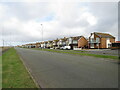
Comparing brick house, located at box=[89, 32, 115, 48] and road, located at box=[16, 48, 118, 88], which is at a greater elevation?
brick house, located at box=[89, 32, 115, 48]

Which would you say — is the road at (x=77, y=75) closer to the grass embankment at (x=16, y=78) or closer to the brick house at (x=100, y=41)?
the grass embankment at (x=16, y=78)

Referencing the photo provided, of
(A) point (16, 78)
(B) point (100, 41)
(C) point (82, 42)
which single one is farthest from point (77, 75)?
(C) point (82, 42)

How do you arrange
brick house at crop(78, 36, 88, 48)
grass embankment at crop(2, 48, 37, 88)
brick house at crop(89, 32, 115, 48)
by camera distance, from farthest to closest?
brick house at crop(78, 36, 88, 48) → brick house at crop(89, 32, 115, 48) → grass embankment at crop(2, 48, 37, 88)

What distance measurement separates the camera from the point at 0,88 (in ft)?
13.8

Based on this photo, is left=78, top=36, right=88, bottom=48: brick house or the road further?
left=78, top=36, right=88, bottom=48: brick house

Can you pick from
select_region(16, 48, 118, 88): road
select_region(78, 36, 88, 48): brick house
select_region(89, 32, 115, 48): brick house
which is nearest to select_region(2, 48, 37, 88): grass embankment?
select_region(16, 48, 118, 88): road

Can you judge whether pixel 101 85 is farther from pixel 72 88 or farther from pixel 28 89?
pixel 28 89

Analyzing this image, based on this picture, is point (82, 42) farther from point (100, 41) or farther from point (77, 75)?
point (77, 75)

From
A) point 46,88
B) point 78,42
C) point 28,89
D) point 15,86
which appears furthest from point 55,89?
point 78,42

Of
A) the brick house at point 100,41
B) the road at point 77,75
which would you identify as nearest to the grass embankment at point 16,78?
the road at point 77,75

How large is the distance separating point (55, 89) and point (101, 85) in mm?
2096

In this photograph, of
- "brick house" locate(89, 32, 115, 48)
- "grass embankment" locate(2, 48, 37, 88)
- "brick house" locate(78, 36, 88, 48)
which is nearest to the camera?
"grass embankment" locate(2, 48, 37, 88)

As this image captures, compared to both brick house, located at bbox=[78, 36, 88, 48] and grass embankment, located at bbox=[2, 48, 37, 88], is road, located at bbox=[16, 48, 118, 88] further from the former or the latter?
brick house, located at bbox=[78, 36, 88, 48]

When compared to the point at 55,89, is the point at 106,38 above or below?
above
